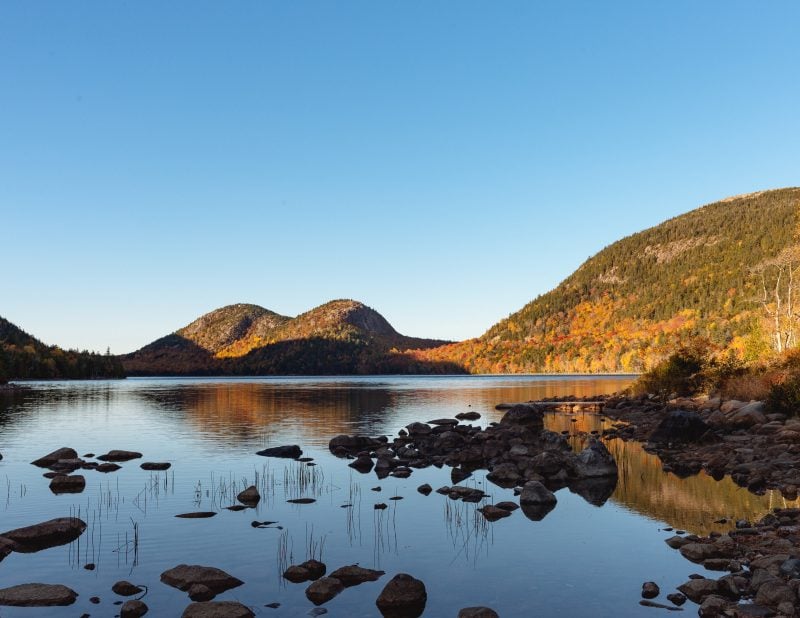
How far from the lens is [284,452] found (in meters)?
37.1

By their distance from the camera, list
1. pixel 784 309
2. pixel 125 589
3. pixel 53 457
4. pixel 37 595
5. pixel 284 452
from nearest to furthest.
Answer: pixel 37 595 < pixel 125 589 < pixel 53 457 < pixel 284 452 < pixel 784 309

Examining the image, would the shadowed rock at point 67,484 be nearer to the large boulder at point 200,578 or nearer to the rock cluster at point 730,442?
the large boulder at point 200,578

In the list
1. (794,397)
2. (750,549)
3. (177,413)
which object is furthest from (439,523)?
(177,413)

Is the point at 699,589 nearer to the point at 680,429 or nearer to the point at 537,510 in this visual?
the point at 537,510

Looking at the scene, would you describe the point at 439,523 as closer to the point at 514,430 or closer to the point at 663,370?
the point at 514,430

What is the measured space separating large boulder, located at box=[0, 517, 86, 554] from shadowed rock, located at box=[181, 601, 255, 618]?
7.95 m

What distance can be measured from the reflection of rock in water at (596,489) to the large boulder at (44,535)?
1815 centimetres

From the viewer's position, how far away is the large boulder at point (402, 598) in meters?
13.1

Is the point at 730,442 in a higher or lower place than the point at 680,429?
lower

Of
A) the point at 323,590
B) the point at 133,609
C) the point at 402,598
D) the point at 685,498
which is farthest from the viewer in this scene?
the point at 685,498

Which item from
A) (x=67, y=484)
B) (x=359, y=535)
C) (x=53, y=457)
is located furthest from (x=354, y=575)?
(x=53, y=457)

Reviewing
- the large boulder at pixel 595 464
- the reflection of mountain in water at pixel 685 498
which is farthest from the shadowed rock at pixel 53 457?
the reflection of mountain in water at pixel 685 498

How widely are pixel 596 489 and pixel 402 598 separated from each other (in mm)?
14967

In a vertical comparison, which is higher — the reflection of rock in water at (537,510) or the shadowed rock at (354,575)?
the shadowed rock at (354,575)
